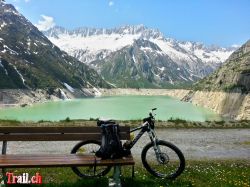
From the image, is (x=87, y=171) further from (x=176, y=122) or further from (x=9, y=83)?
(x=9, y=83)

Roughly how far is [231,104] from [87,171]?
104 meters

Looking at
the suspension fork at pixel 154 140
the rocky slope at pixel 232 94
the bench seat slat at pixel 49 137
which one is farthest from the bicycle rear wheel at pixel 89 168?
the rocky slope at pixel 232 94

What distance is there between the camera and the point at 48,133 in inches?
440

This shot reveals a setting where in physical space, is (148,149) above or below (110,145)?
below

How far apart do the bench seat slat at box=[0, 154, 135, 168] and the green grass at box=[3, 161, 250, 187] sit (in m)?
0.85

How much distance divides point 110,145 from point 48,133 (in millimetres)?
2312

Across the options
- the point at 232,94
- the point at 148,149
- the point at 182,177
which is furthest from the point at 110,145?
the point at 232,94

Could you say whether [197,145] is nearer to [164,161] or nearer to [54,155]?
[164,161]

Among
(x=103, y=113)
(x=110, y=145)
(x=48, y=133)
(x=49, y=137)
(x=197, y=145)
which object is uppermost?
(x=103, y=113)

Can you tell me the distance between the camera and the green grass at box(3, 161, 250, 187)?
10.4 metres

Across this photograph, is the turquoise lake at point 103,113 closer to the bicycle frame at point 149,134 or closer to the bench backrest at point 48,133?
the bench backrest at point 48,133

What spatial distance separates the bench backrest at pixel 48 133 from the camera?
1094 cm

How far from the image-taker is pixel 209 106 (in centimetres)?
14100

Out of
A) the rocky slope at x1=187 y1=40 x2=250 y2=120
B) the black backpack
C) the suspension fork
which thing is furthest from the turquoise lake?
the black backpack
